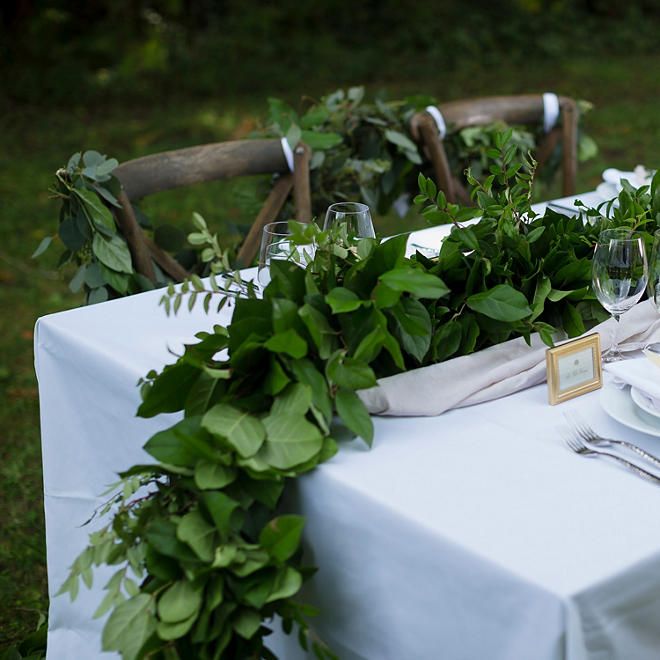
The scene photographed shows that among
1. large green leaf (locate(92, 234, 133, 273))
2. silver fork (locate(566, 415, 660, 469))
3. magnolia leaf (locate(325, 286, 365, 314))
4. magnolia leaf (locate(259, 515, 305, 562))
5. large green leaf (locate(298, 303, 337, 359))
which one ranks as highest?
magnolia leaf (locate(325, 286, 365, 314))

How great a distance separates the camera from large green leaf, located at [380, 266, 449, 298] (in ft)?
4.12

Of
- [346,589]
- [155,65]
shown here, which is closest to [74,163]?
[346,589]

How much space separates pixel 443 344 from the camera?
141 centimetres

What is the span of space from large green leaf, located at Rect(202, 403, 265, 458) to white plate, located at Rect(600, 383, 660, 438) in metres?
0.47

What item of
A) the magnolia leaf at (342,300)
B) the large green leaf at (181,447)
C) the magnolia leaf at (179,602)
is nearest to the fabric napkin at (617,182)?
the magnolia leaf at (342,300)

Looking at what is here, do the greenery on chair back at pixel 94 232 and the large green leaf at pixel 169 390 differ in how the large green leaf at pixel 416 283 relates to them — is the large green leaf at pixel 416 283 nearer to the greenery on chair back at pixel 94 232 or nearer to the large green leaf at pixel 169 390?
the large green leaf at pixel 169 390

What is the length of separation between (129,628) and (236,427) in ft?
0.82

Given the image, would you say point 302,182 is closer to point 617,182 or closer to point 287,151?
point 287,151

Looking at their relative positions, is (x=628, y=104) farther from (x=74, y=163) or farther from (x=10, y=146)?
(x=74, y=163)

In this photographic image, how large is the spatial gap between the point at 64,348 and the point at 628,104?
22.2 feet

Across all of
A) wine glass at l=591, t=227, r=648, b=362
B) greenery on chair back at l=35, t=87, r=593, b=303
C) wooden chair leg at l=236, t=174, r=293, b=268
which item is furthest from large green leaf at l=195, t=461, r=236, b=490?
wooden chair leg at l=236, t=174, r=293, b=268

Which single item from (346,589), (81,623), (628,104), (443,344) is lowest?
(628,104)

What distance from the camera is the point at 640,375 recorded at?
1.37 metres

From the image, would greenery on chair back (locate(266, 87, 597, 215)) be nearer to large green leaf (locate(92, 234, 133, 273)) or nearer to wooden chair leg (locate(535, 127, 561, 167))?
wooden chair leg (locate(535, 127, 561, 167))
